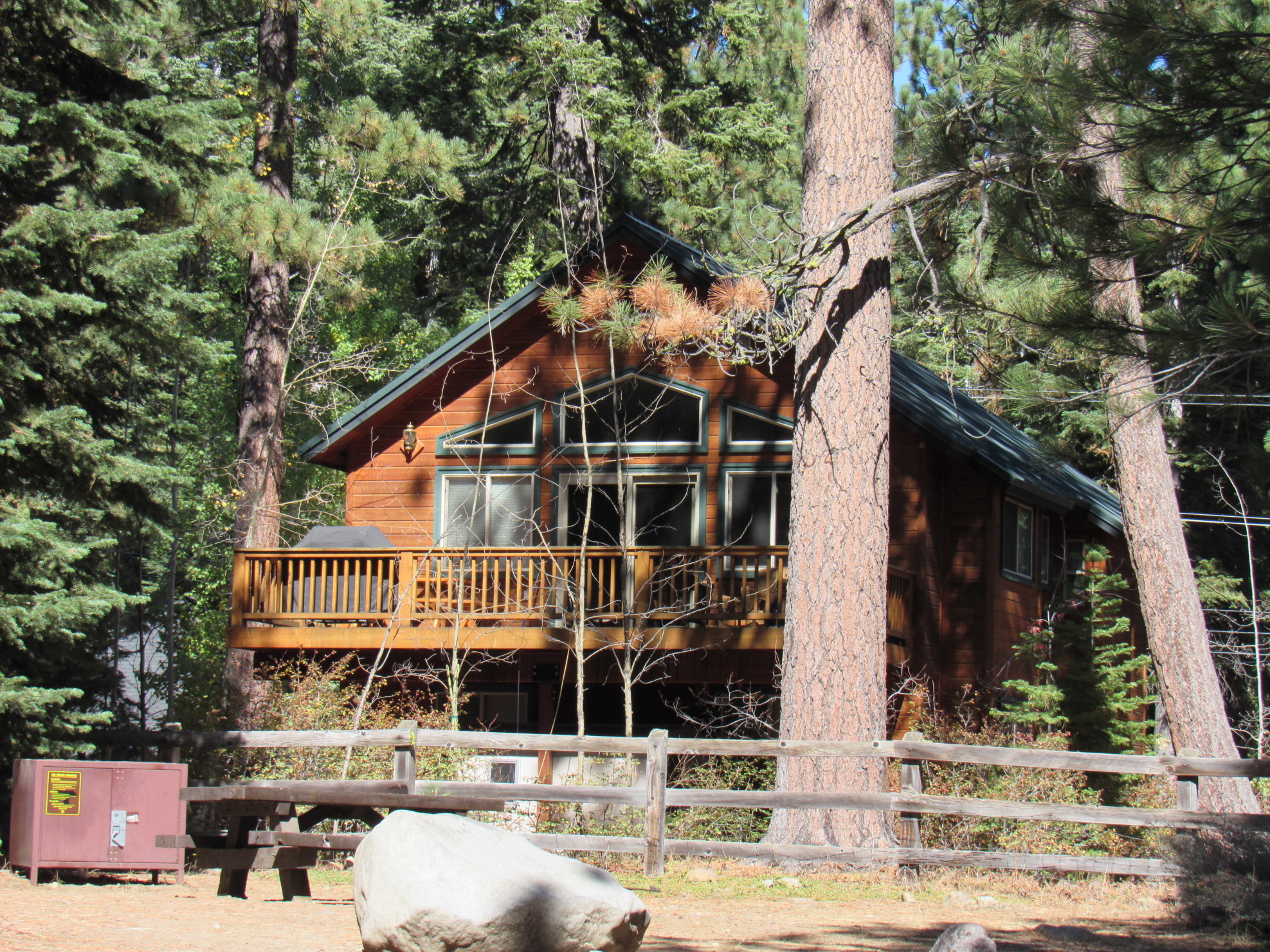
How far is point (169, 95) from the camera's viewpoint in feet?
47.0

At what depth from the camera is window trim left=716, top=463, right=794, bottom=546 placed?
57.3ft

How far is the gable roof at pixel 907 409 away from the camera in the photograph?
16.3 metres

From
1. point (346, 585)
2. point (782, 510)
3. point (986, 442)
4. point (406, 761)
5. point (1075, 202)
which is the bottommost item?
point (406, 761)

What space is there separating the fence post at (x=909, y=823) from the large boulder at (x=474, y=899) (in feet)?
16.4

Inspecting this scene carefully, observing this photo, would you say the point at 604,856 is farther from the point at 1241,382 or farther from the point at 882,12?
the point at 882,12

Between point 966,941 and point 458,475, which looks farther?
point 458,475

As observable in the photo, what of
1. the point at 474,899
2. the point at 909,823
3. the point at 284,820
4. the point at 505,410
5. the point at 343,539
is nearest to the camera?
the point at 474,899

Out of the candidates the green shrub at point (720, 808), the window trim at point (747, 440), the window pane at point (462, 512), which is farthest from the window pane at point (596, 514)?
the green shrub at point (720, 808)

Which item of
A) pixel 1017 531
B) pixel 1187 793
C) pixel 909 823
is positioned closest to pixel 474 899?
pixel 909 823

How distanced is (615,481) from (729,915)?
988 centimetres

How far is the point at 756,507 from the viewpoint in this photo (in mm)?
17500

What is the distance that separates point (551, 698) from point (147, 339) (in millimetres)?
8120

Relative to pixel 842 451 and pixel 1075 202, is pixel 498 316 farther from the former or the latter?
pixel 1075 202

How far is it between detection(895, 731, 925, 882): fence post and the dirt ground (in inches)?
5.2
